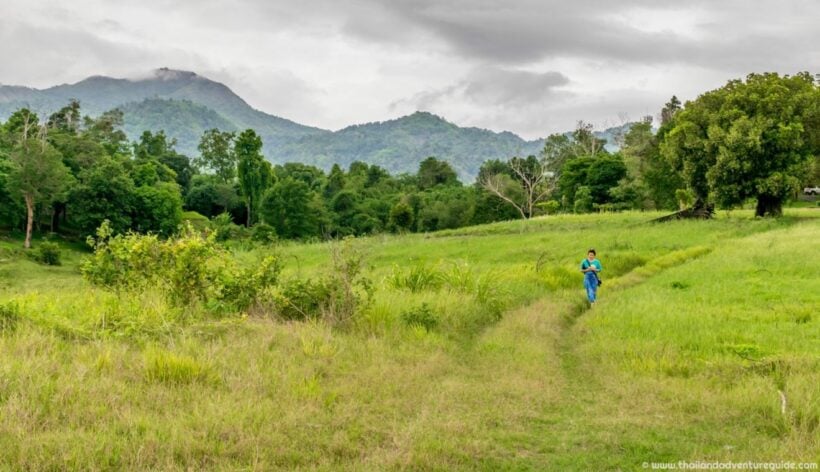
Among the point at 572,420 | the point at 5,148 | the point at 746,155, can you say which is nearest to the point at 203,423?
the point at 572,420

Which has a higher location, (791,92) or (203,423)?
(791,92)

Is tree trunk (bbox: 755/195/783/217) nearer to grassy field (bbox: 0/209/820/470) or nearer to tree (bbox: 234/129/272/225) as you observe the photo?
grassy field (bbox: 0/209/820/470)

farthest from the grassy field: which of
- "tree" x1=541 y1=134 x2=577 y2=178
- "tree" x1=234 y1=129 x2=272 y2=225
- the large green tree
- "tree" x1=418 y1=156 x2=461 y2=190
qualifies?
"tree" x1=418 y1=156 x2=461 y2=190

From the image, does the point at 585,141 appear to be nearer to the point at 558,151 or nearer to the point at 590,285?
the point at 558,151

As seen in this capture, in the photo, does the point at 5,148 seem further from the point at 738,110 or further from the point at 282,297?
the point at 738,110

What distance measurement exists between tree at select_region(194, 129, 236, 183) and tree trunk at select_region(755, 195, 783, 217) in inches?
3706

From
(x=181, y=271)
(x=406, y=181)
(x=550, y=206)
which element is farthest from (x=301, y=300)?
(x=406, y=181)

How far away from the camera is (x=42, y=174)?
5875 cm

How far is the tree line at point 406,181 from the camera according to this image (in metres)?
35.5

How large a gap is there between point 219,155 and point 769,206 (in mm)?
99637

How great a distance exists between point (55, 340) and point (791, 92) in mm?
43845

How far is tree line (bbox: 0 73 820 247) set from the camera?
35531mm

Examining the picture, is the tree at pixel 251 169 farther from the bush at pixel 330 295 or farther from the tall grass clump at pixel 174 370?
the tall grass clump at pixel 174 370

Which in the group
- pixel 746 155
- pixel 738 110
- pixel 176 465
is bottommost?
pixel 176 465
